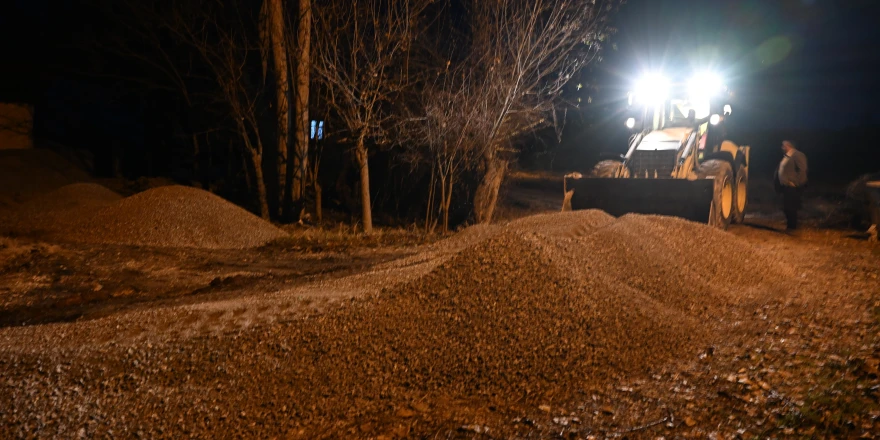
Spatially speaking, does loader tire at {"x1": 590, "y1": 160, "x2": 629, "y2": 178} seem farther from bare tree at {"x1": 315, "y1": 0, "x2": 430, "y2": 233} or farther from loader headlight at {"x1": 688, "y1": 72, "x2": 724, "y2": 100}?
bare tree at {"x1": 315, "y1": 0, "x2": 430, "y2": 233}

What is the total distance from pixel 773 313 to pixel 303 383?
16.4ft

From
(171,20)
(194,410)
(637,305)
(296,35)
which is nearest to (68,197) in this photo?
(171,20)

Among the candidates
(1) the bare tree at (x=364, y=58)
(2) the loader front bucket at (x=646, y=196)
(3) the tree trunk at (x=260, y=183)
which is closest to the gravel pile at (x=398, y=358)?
(2) the loader front bucket at (x=646, y=196)

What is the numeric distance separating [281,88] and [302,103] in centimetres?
70

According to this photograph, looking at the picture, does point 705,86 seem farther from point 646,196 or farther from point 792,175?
point 646,196

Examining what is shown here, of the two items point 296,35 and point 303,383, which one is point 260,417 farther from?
point 296,35

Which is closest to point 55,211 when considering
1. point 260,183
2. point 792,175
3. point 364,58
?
point 260,183

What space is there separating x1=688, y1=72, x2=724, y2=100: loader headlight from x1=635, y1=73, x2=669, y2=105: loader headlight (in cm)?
59

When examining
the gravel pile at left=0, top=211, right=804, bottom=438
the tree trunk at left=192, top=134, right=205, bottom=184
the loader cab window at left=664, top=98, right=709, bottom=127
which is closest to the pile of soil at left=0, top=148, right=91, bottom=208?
the tree trunk at left=192, top=134, right=205, bottom=184

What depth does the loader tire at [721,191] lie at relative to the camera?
13.7 meters

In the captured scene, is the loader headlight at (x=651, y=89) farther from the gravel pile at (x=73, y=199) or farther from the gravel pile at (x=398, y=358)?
the gravel pile at (x=73, y=199)

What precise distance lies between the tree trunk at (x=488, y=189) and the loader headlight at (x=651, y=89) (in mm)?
3274

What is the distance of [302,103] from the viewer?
14719 millimetres

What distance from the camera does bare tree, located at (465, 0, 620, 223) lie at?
1365cm
